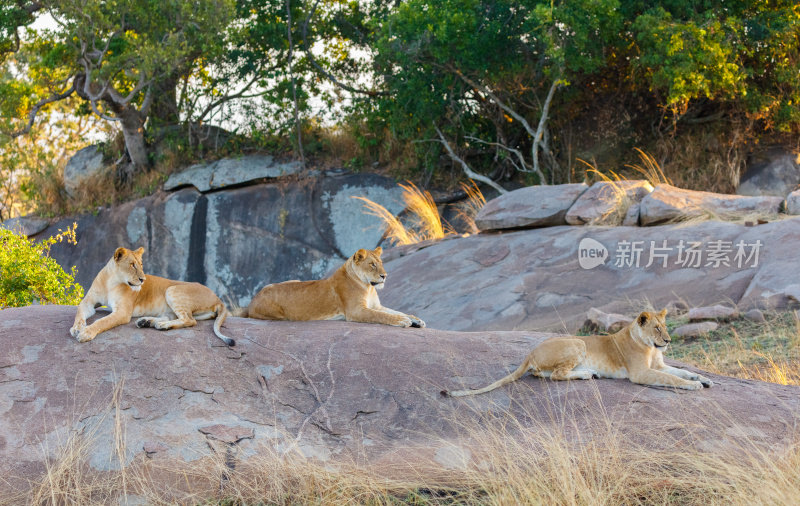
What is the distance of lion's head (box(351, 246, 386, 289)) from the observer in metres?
7.02

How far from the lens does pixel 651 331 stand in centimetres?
602

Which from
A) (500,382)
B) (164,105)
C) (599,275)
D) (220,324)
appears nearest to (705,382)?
(500,382)

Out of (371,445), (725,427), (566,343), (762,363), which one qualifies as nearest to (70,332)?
(371,445)

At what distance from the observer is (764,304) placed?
31.2ft

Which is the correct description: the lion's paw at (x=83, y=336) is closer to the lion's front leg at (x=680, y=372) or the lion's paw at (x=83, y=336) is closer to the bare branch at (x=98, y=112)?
the lion's front leg at (x=680, y=372)

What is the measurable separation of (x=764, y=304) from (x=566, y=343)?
4.70m

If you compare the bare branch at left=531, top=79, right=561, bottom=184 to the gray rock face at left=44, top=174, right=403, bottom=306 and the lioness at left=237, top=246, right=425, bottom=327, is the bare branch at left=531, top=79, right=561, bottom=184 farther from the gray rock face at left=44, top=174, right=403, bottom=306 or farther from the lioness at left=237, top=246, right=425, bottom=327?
the lioness at left=237, top=246, right=425, bottom=327

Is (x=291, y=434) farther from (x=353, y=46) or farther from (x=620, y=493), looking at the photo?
(x=353, y=46)

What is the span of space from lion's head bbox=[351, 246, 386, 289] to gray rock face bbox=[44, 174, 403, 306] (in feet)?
33.3

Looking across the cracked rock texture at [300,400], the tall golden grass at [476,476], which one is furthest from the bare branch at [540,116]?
the tall golden grass at [476,476]

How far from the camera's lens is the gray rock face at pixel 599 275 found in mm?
10156

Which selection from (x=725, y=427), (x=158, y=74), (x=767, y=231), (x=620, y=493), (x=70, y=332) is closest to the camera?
(x=620, y=493)

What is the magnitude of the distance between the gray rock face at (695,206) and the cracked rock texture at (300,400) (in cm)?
A: 593

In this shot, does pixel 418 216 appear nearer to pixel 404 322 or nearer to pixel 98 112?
pixel 98 112
